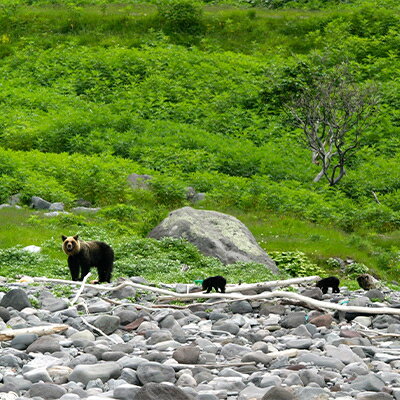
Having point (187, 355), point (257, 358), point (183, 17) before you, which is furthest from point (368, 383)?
point (183, 17)

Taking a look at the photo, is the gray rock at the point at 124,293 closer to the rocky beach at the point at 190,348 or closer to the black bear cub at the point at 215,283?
the rocky beach at the point at 190,348

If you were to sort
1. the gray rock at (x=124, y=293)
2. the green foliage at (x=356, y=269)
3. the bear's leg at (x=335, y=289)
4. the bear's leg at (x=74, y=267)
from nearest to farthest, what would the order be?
1. the gray rock at (x=124, y=293)
2. the bear's leg at (x=335, y=289)
3. the bear's leg at (x=74, y=267)
4. the green foliage at (x=356, y=269)

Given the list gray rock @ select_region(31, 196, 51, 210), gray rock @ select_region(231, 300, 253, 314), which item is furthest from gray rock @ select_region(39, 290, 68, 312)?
gray rock @ select_region(31, 196, 51, 210)

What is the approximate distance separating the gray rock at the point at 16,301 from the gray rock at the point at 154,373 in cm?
341

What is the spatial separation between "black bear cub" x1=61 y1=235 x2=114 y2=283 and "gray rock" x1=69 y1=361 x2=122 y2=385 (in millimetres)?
5863

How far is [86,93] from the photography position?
38.9 m

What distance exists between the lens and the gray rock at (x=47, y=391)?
21.7 feet

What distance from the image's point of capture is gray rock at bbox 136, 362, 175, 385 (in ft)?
23.5

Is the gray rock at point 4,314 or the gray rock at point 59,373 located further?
the gray rock at point 4,314

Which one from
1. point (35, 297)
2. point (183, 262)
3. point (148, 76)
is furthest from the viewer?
point (148, 76)

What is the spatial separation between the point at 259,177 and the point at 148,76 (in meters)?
13.6

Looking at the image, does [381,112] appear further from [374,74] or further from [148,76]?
[148,76]

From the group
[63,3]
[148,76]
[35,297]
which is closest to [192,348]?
[35,297]

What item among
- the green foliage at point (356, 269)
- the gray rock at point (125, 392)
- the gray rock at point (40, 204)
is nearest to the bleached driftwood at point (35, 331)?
the gray rock at point (125, 392)
